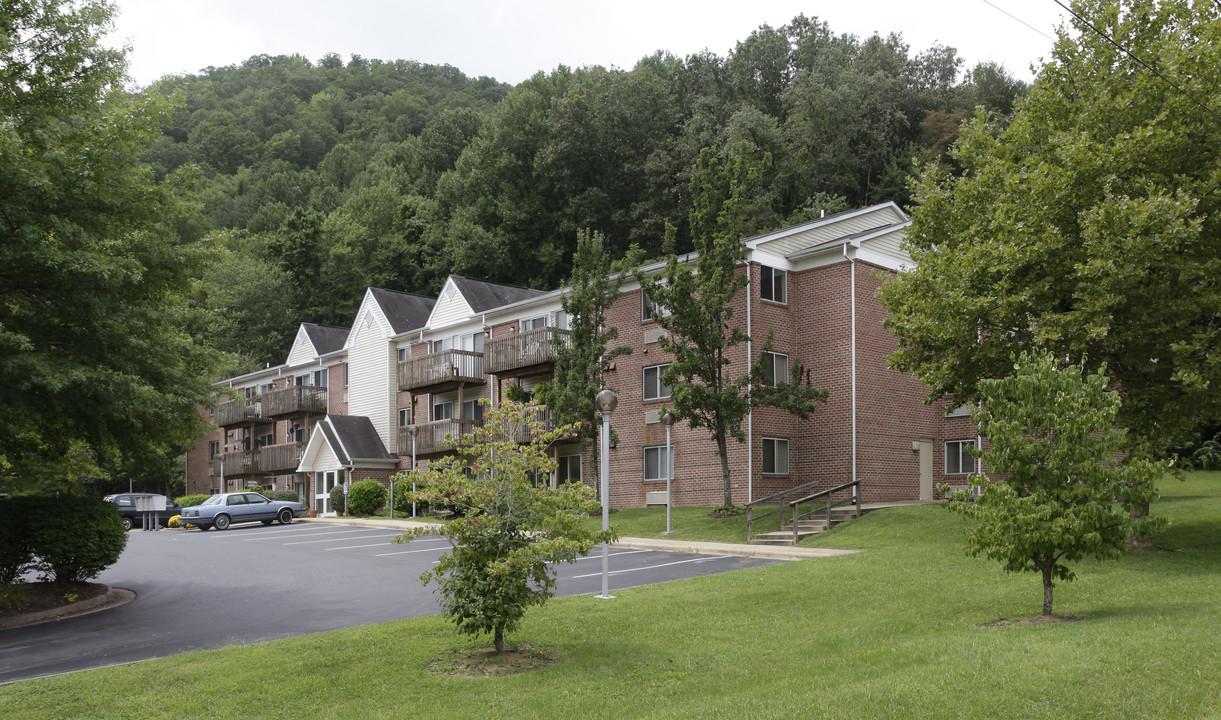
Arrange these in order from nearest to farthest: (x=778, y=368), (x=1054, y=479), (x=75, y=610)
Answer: (x=1054, y=479)
(x=75, y=610)
(x=778, y=368)

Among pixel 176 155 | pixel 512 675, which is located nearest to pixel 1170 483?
pixel 512 675

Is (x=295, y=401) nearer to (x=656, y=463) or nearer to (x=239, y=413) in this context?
(x=239, y=413)

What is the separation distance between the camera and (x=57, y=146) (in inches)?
567

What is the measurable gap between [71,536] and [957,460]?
2601 cm

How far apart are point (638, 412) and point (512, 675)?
75.1 feet

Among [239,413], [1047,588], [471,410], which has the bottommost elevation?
[1047,588]

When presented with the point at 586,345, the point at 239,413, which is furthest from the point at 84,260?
the point at 239,413

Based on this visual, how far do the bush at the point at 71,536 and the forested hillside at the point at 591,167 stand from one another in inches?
1291

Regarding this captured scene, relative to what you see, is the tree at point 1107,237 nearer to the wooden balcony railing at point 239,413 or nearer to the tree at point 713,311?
the tree at point 713,311

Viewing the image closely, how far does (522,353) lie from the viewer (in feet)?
121

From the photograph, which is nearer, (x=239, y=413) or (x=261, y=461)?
(x=261, y=461)

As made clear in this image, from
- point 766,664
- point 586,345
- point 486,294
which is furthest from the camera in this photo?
point 486,294

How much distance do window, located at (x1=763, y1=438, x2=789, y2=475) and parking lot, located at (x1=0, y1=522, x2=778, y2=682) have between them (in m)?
8.19

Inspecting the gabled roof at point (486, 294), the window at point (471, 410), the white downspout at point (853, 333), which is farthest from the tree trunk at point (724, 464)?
the window at point (471, 410)
